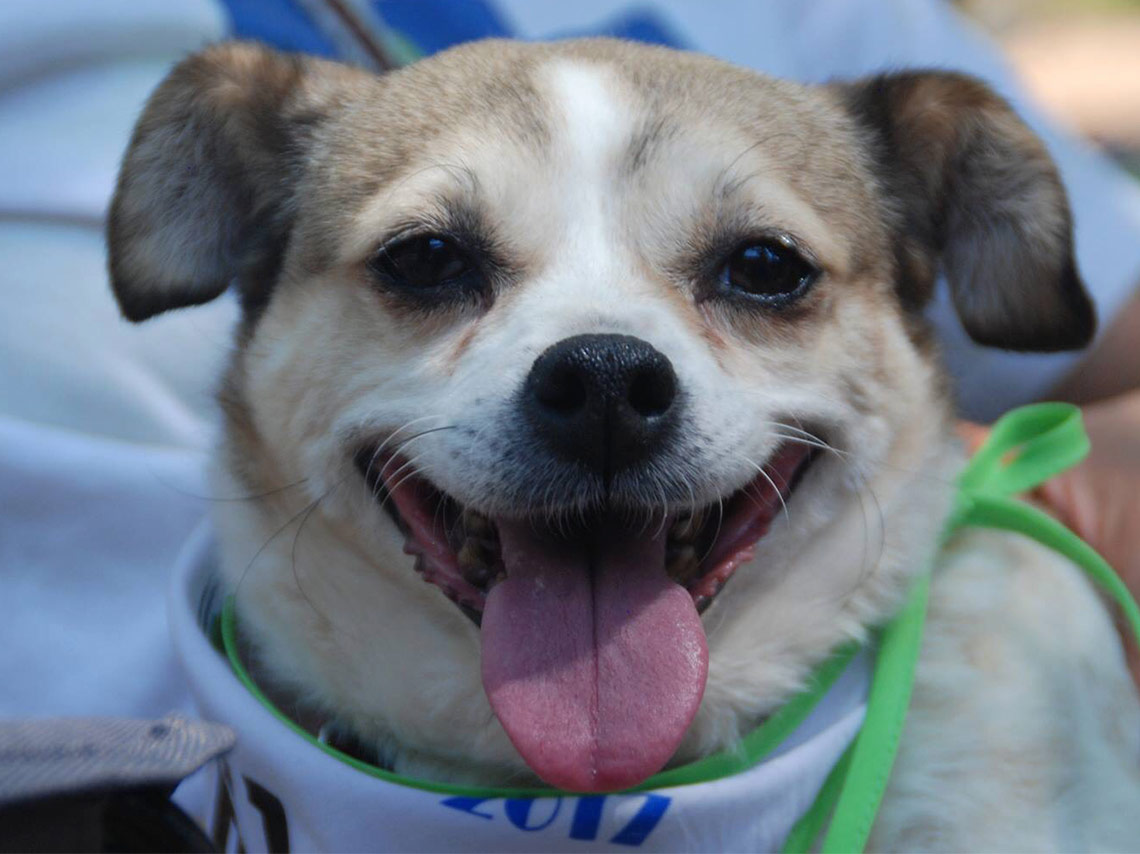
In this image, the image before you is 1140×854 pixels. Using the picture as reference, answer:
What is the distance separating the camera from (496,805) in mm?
1798

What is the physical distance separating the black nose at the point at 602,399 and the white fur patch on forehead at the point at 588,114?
0.42 metres

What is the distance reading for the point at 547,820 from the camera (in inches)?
70.4

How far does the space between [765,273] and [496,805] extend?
3.24 ft

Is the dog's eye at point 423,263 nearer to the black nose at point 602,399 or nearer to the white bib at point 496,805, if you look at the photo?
the black nose at point 602,399

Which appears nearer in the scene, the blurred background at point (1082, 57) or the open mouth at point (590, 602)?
the open mouth at point (590, 602)

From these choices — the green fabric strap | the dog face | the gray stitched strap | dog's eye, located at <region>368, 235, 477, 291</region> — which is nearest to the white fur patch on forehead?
the dog face

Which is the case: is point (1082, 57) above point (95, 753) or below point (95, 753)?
below

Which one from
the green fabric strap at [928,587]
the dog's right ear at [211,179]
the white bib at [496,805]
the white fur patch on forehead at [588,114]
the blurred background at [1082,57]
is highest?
the white fur patch on forehead at [588,114]

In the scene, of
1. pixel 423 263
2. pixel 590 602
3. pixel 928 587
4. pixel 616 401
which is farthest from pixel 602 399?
pixel 928 587

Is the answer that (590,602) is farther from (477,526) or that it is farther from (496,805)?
(496,805)

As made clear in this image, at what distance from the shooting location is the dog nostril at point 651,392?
160 centimetres

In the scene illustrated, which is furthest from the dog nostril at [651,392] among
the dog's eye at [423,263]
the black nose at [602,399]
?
the dog's eye at [423,263]

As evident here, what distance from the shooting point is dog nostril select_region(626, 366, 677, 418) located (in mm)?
1597

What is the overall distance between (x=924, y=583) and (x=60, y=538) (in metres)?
1.77
